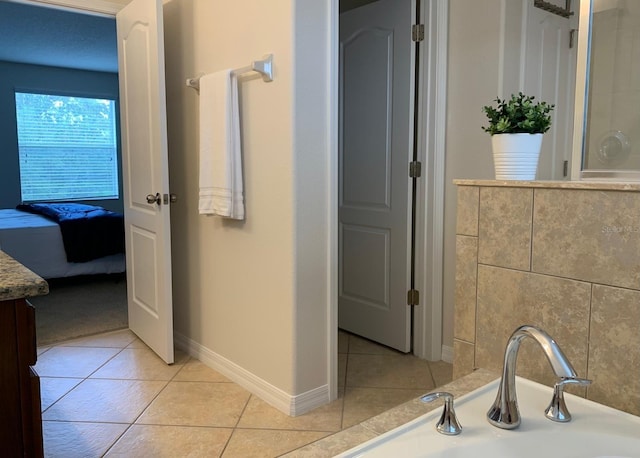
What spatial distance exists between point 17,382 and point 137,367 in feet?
5.85

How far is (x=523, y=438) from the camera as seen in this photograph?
3.78ft

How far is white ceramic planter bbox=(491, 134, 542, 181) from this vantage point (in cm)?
152

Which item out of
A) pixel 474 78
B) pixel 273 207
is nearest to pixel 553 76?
pixel 474 78

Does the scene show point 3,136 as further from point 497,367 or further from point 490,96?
point 497,367

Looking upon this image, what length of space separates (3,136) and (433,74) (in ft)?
19.1

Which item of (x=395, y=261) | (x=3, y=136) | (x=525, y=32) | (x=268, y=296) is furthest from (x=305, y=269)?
(x=3, y=136)

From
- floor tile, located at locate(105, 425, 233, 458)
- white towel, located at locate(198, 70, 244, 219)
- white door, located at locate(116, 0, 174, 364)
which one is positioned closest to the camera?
floor tile, located at locate(105, 425, 233, 458)

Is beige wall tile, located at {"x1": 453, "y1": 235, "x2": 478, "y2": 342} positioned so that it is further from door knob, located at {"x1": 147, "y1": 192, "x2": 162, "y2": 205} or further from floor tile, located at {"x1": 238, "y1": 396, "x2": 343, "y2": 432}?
door knob, located at {"x1": 147, "y1": 192, "x2": 162, "y2": 205}

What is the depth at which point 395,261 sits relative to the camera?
3.17 m

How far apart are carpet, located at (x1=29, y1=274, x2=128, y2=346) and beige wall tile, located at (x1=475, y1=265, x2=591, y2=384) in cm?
283

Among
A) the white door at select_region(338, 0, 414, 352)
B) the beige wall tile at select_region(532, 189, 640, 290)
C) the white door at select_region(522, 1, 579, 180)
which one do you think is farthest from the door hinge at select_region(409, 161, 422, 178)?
the beige wall tile at select_region(532, 189, 640, 290)

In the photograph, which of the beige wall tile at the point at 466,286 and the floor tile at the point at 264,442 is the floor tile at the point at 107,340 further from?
the beige wall tile at the point at 466,286

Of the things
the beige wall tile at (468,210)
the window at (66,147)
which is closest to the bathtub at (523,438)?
the beige wall tile at (468,210)

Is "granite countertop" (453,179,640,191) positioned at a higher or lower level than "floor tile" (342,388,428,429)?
higher
